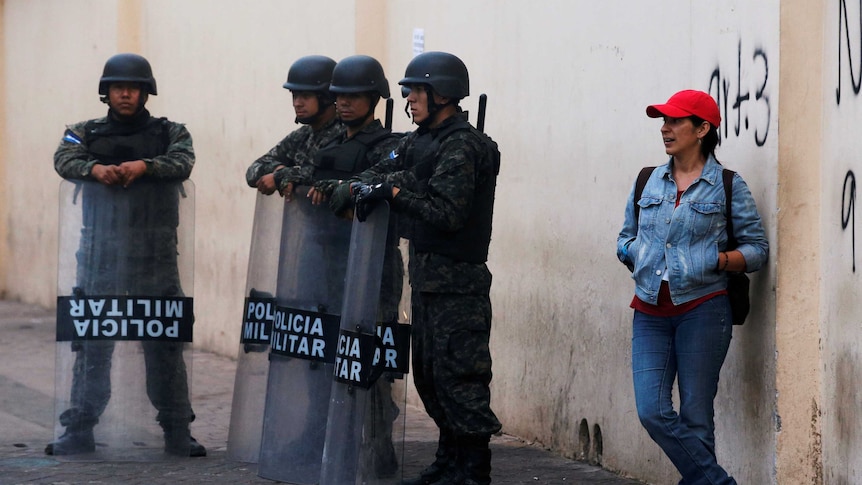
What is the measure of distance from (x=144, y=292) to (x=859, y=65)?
388 cm

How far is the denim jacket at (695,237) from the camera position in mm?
5195

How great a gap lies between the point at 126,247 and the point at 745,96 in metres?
3.37

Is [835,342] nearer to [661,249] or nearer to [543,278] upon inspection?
[661,249]

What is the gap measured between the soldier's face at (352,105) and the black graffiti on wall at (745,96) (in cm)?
168

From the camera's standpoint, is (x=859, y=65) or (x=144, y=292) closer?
(x=859, y=65)

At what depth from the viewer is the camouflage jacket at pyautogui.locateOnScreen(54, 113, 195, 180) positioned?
716 centimetres

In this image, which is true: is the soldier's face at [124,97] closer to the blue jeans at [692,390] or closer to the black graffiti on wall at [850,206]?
the blue jeans at [692,390]

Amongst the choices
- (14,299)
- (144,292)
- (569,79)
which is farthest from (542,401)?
(14,299)

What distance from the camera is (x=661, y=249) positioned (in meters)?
5.26

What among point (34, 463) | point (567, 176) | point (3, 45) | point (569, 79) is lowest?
point (34, 463)

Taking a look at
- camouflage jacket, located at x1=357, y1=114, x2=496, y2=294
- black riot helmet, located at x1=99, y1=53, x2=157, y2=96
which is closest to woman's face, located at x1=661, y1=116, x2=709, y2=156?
camouflage jacket, located at x1=357, y1=114, x2=496, y2=294

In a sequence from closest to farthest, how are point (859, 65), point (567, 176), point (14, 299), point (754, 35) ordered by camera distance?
point (859, 65)
point (754, 35)
point (567, 176)
point (14, 299)

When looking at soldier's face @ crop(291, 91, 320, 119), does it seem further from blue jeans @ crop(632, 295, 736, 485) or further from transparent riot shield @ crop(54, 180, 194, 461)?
blue jeans @ crop(632, 295, 736, 485)

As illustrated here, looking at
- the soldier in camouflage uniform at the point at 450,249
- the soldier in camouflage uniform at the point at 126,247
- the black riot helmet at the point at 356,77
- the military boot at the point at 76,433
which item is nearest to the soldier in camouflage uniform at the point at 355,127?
the black riot helmet at the point at 356,77
